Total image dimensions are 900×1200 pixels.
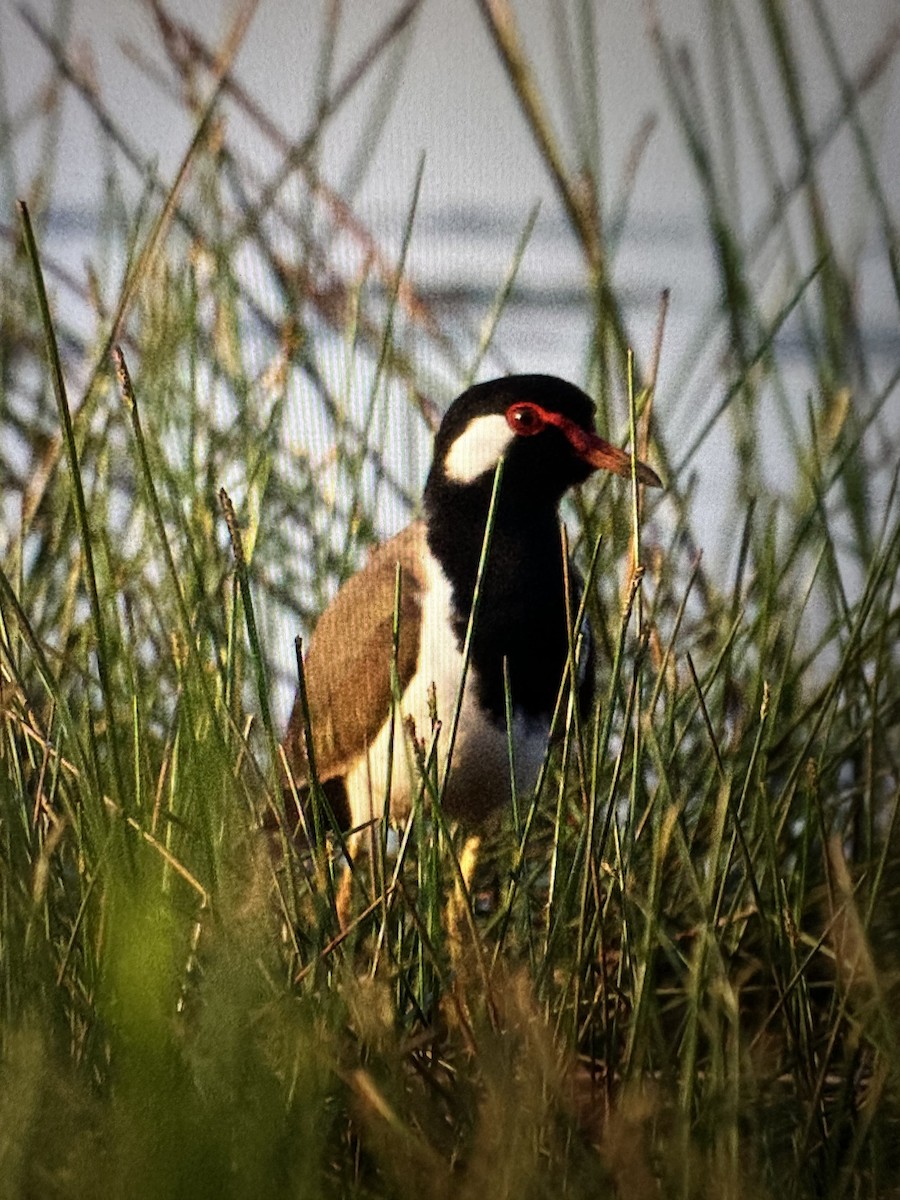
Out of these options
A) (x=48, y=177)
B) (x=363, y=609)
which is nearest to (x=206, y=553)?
(x=363, y=609)

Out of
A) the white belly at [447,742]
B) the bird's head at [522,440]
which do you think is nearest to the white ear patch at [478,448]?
the bird's head at [522,440]

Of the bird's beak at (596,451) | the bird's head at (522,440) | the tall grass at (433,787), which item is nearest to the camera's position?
the tall grass at (433,787)

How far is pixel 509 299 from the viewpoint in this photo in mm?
1513

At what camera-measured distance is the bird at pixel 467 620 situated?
165 centimetres

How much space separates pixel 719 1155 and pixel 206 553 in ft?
2.50

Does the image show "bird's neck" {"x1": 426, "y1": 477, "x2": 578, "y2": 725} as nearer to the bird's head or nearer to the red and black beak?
the bird's head

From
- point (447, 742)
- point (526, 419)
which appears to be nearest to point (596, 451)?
point (526, 419)

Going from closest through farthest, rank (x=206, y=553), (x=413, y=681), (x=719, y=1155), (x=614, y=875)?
(x=719, y=1155) < (x=614, y=875) < (x=206, y=553) < (x=413, y=681)

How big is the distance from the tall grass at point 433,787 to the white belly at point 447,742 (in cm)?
6

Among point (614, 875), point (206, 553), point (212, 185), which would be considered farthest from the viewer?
point (212, 185)

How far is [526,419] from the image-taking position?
1.67m

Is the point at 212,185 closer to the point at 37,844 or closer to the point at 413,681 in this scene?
the point at 413,681

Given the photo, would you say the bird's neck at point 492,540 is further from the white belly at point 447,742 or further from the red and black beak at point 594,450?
the red and black beak at point 594,450

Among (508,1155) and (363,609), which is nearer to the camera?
(508,1155)
